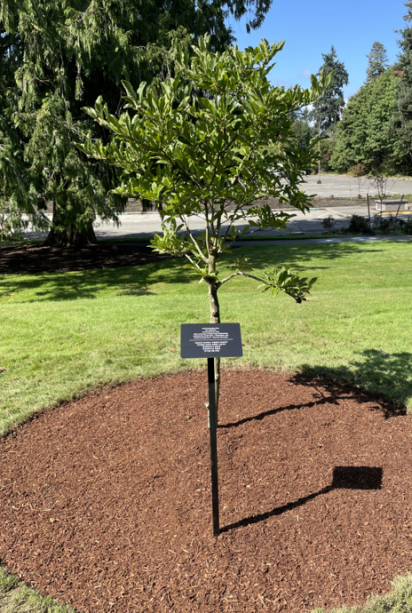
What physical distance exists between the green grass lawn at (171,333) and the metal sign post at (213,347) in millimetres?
2273

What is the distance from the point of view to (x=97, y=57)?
10633 millimetres

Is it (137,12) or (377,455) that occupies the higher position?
(137,12)

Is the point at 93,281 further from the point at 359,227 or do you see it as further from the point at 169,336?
the point at 359,227

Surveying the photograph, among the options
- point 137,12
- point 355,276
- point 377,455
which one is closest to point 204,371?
point 377,455

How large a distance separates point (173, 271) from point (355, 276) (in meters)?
4.86

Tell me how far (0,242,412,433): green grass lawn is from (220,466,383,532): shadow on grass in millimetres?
1318

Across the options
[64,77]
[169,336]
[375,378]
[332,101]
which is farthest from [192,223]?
[332,101]

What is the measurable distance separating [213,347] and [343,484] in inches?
58.2

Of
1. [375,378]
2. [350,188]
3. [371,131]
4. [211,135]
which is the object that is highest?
[371,131]

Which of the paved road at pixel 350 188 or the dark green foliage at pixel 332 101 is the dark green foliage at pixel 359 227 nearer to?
the paved road at pixel 350 188

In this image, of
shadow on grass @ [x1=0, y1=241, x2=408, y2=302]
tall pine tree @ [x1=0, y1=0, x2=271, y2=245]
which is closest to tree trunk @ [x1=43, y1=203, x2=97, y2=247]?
shadow on grass @ [x1=0, y1=241, x2=408, y2=302]

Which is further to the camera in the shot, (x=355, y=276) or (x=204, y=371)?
(x=355, y=276)

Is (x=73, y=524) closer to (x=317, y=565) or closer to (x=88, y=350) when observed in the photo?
(x=317, y=565)

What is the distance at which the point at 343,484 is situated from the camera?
325 cm
